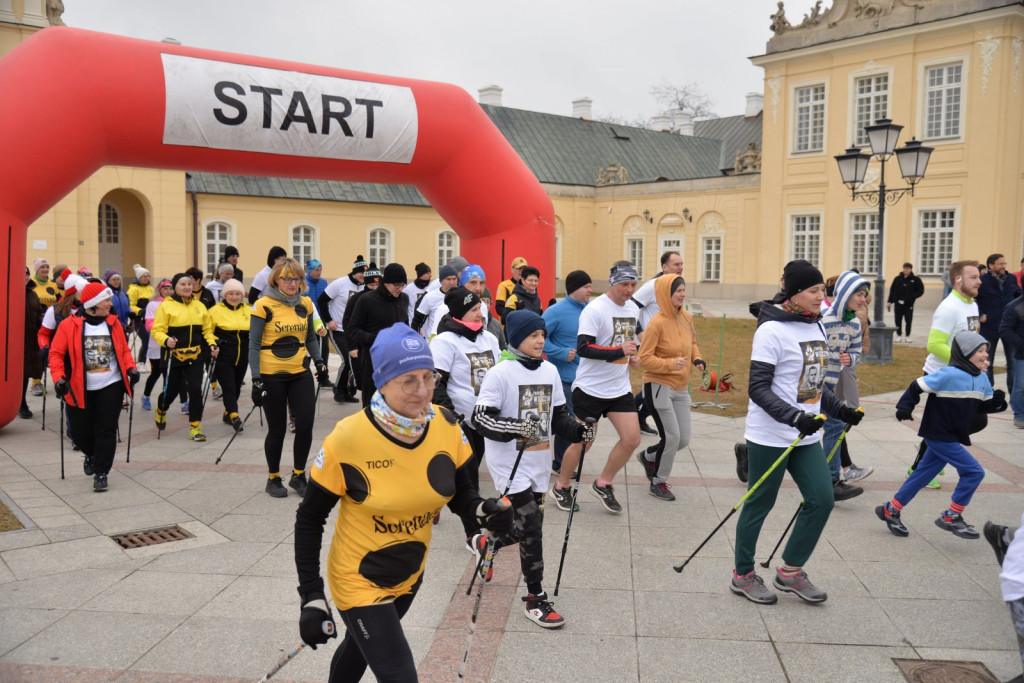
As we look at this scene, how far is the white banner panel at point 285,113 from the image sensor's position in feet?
31.1

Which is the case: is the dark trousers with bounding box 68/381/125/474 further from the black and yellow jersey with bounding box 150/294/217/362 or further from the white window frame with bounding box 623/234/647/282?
the white window frame with bounding box 623/234/647/282

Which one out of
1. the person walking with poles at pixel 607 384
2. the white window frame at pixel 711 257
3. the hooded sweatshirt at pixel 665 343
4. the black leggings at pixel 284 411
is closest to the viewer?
the person walking with poles at pixel 607 384

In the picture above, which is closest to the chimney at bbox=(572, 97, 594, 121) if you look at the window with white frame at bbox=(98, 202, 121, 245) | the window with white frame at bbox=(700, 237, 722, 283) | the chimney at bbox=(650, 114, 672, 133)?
the chimney at bbox=(650, 114, 672, 133)

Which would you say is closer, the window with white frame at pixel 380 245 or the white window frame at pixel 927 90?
the white window frame at pixel 927 90

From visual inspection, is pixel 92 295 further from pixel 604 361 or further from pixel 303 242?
pixel 303 242

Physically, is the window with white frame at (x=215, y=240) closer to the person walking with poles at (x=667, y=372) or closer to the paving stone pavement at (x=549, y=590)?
the paving stone pavement at (x=549, y=590)

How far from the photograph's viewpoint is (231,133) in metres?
9.83

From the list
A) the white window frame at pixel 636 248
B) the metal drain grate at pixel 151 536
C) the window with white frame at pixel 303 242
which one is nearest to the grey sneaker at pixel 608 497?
the metal drain grate at pixel 151 536

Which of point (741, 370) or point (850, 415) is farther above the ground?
point (850, 415)

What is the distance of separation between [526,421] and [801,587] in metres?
1.89

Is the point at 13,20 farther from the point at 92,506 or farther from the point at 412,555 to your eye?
the point at 412,555

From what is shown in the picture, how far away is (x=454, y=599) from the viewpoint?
4992mm

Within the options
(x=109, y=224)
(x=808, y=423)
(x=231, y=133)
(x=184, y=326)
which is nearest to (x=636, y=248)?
(x=109, y=224)

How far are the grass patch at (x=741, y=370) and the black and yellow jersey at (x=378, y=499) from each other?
7.93 meters
